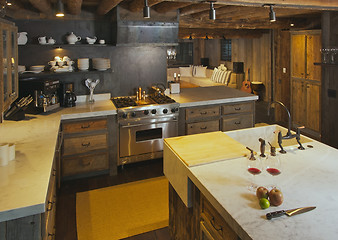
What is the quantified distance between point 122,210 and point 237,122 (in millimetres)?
2441

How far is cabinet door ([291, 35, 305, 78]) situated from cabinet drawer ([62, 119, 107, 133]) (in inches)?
172

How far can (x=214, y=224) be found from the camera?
184cm

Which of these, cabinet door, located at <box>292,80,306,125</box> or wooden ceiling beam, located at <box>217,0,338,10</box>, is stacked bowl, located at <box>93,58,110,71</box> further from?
cabinet door, located at <box>292,80,306,125</box>

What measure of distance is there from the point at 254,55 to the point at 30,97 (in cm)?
743

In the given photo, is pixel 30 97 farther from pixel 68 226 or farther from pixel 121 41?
pixel 68 226

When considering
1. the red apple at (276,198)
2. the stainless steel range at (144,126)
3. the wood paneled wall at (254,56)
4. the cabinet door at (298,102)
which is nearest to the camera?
the red apple at (276,198)

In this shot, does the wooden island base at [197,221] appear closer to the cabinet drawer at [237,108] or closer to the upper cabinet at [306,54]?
the cabinet drawer at [237,108]

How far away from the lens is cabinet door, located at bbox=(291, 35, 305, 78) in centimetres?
611

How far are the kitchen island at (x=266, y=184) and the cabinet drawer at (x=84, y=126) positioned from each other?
168 cm

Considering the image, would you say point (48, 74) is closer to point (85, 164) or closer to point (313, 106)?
point (85, 164)

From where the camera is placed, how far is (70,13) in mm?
4305

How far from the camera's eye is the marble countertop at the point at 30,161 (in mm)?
1663

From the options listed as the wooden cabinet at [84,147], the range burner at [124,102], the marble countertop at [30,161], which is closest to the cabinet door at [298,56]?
the range burner at [124,102]

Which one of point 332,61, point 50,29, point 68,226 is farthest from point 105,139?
point 332,61
